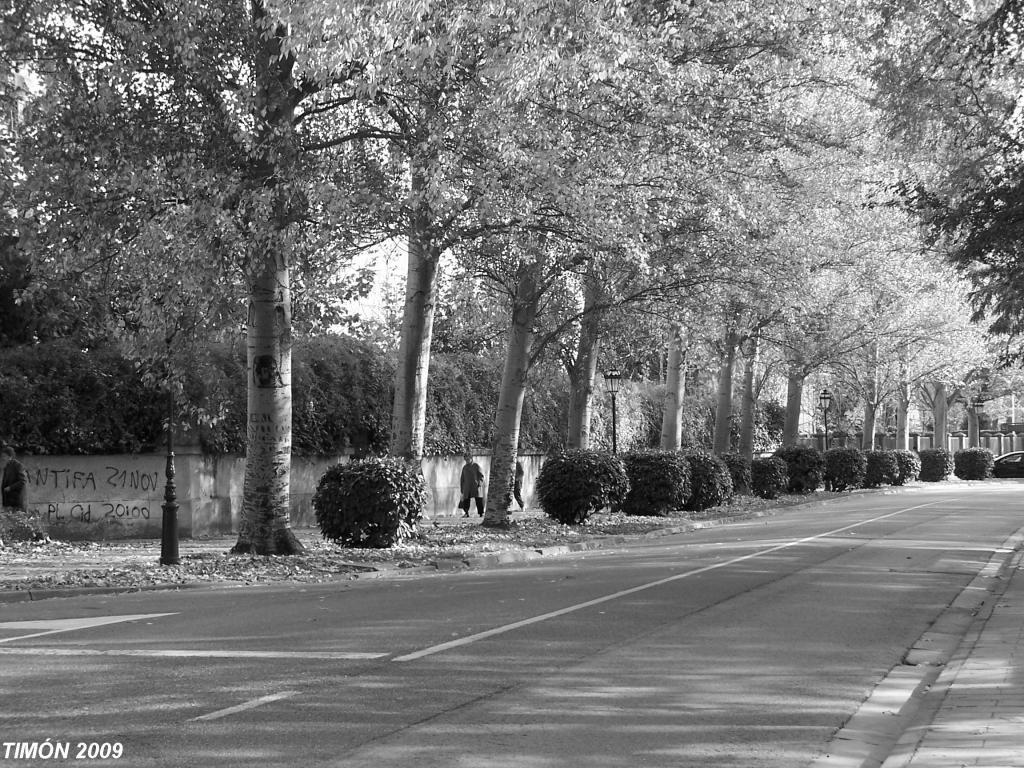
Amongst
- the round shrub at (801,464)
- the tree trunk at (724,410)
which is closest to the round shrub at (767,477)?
the tree trunk at (724,410)

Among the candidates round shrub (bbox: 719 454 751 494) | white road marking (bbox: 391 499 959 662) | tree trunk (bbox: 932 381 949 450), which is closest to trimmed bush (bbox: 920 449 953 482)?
tree trunk (bbox: 932 381 949 450)

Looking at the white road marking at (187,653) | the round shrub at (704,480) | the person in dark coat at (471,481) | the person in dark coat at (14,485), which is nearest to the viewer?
the white road marking at (187,653)

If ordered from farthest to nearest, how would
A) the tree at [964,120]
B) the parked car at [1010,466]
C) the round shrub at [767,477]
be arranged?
the parked car at [1010,466] < the round shrub at [767,477] < the tree at [964,120]

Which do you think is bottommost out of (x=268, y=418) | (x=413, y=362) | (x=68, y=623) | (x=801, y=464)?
(x=68, y=623)

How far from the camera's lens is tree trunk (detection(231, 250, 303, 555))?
54.8 feet

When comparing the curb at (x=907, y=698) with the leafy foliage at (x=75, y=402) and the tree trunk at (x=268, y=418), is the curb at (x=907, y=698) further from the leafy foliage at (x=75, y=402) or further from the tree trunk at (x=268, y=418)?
the leafy foliage at (x=75, y=402)

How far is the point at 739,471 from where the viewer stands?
35.4 metres

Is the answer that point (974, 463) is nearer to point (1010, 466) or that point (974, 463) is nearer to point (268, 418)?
point (1010, 466)

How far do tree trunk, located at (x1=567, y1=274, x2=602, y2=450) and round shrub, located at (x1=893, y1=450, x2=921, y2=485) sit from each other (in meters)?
26.3

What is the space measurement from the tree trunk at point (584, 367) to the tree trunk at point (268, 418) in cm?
866

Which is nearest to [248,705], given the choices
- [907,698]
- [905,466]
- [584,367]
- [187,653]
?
[187,653]

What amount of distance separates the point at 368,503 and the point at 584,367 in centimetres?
940

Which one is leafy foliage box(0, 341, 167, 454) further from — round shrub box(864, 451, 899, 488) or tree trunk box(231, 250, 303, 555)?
round shrub box(864, 451, 899, 488)

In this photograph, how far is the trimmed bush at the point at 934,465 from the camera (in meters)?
58.6
